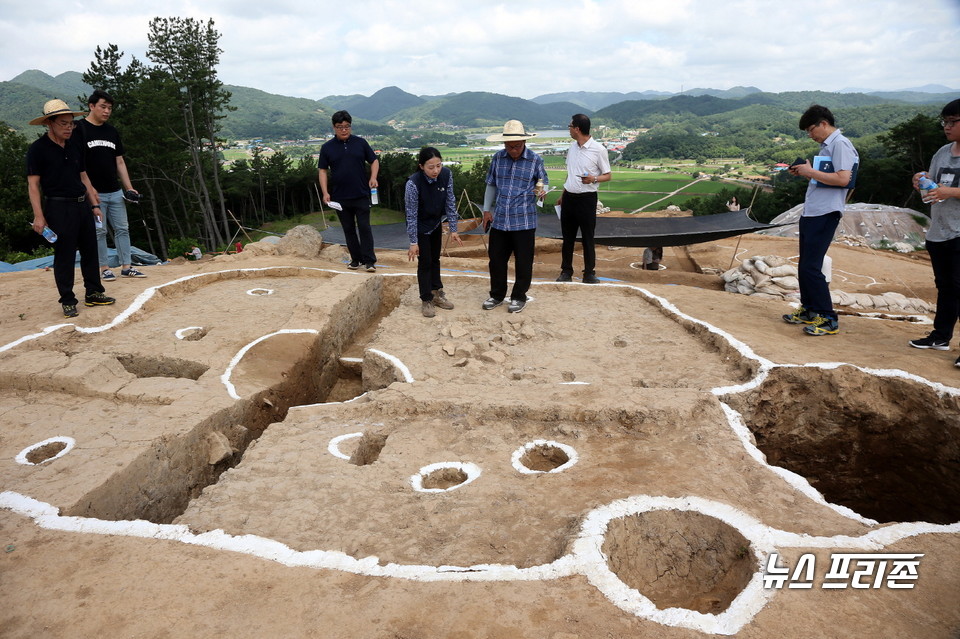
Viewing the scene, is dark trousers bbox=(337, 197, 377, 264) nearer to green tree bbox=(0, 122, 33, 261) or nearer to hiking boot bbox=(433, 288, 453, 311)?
hiking boot bbox=(433, 288, 453, 311)

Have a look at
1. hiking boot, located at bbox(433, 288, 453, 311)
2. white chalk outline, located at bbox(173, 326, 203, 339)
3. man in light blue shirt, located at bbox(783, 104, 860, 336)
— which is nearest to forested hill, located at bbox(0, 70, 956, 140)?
white chalk outline, located at bbox(173, 326, 203, 339)

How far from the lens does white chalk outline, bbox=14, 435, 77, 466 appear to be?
3.61 m

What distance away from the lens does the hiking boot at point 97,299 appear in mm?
6094

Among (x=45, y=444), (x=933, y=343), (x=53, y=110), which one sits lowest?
(x=45, y=444)

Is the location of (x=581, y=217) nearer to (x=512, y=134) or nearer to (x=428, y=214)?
(x=512, y=134)

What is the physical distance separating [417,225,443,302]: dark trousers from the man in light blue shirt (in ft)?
12.3

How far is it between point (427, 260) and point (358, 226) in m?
2.37

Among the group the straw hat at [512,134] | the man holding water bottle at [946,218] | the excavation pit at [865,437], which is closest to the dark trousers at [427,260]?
the straw hat at [512,134]

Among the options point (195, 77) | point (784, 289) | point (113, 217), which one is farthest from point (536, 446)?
point (195, 77)

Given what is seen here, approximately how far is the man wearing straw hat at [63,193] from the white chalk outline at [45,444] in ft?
7.79

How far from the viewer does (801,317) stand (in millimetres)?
5711

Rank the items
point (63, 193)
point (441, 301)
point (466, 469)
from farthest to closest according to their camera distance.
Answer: point (441, 301) → point (63, 193) → point (466, 469)

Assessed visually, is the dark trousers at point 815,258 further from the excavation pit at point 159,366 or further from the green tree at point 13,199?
the green tree at point 13,199

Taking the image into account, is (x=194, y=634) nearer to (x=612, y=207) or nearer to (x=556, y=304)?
(x=556, y=304)
